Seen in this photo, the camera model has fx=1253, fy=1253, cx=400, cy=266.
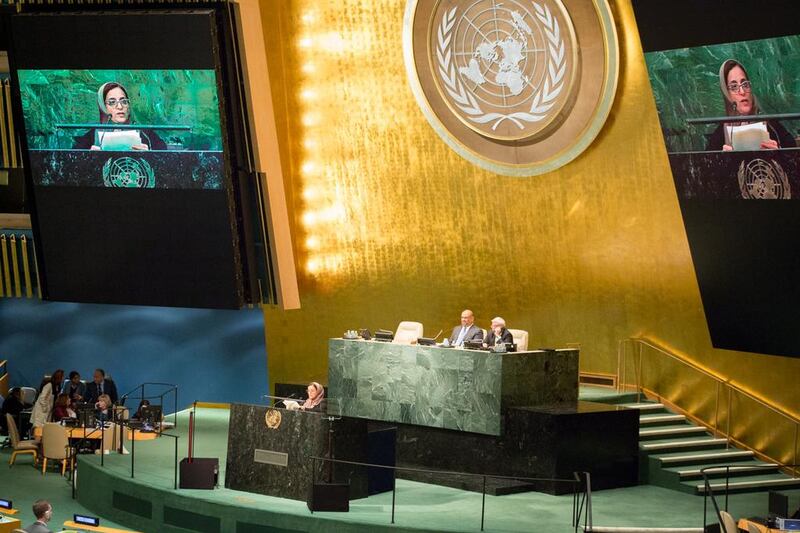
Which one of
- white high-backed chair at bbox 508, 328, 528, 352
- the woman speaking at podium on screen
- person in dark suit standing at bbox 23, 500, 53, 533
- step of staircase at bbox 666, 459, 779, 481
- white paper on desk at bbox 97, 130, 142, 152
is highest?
white paper on desk at bbox 97, 130, 142, 152

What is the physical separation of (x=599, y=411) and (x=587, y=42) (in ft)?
14.4

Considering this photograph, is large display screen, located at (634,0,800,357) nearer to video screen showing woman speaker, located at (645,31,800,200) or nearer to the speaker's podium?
video screen showing woman speaker, located at (645,31,800,200)

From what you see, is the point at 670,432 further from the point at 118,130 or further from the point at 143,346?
the point at 143,346

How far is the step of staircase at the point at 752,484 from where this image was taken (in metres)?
13.2

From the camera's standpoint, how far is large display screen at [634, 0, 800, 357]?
11.2 meters

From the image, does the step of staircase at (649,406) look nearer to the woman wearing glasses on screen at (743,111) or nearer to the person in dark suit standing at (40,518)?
the woman wearing glasses on screen at (743,111)

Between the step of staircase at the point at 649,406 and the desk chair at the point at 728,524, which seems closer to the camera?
the desk chair at the point at 728,524

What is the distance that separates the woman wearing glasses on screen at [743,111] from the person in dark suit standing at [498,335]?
3.09 m

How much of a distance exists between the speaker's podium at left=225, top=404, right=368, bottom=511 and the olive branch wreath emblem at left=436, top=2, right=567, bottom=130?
4.78 m

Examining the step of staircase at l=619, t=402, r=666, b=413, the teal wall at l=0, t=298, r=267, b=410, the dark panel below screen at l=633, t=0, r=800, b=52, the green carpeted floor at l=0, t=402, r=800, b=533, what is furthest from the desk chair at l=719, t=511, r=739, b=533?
the teal wall at l=0, t=298, r=267, b=410

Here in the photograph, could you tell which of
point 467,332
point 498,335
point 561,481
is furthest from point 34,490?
point 561,481

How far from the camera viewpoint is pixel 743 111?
11727mm

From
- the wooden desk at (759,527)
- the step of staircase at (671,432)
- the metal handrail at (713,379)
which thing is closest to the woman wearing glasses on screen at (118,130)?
the metal handrail at (713,379)

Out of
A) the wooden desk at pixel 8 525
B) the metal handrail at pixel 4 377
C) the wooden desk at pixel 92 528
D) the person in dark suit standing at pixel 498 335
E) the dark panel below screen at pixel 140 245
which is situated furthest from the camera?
the metal handrail at pixel 4 377
